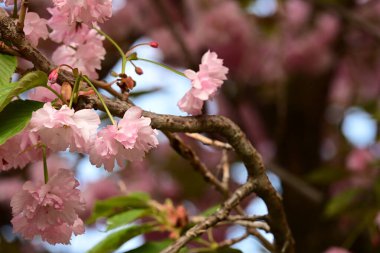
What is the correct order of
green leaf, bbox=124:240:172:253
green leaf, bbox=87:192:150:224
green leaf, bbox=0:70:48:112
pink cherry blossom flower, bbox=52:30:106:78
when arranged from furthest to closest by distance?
green leaf, bbox=87:192:150:224 → green leaf, bbox=124:240:172:253 → pink cherry blossom flower, bbox=52:30:106:78 → green leaf, bbox=0:70:48:112

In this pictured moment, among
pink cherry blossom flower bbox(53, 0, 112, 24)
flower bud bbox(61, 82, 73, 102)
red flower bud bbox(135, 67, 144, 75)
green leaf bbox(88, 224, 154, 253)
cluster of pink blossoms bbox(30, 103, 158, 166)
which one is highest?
pink cherry blossom flower bbox(53, 0, 112, 24)

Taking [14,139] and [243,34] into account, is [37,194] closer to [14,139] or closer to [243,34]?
[14,139]

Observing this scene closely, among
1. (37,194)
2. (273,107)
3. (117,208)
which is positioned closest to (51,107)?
(37,194)

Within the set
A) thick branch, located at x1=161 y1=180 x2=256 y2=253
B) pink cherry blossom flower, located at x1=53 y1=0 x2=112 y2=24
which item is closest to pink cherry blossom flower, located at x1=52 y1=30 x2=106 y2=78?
pink cherry blossom flower, located at x1=53 y1=0 x2=112 y2=24

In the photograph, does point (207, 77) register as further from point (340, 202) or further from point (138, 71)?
point (340, 202)

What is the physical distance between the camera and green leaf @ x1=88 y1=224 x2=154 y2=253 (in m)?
0.95

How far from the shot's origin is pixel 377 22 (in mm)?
2645

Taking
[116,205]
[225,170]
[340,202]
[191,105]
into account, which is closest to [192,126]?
[191,105]

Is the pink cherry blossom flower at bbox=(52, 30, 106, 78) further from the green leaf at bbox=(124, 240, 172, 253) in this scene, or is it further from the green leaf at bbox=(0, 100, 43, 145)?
the green leaf at bbox=(124, 240, 172, 253)

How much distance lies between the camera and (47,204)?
2.23ft

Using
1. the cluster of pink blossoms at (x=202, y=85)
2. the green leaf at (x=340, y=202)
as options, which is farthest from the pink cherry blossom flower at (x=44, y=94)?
the green leaf at (x=340, y=202)

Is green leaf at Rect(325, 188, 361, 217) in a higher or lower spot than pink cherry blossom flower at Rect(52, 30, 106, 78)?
higher

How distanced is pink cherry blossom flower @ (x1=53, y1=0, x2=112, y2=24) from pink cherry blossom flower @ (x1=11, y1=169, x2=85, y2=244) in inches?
6.3

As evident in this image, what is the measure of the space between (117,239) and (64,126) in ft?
1.19
